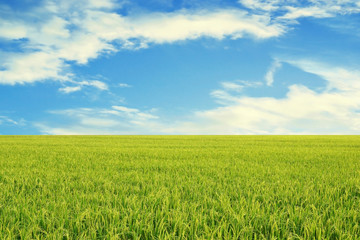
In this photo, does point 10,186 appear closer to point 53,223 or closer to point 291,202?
point 53,223

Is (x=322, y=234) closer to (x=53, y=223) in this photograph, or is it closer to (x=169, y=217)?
(x=169, y=217)

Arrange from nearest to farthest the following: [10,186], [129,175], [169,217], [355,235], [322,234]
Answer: [355,235]
[322,234]
[169,217]
[10,186]
[129,175]

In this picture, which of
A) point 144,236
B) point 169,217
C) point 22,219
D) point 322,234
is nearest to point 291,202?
point 322,234

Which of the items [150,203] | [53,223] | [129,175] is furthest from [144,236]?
[129,175]

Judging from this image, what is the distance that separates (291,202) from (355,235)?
4.04 feet

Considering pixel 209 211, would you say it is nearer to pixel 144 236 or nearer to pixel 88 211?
pixel 144 236

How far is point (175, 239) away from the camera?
2.67 meters

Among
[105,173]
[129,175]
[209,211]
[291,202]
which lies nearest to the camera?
[209,211]

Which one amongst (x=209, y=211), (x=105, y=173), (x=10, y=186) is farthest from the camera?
(x=105, y=173)

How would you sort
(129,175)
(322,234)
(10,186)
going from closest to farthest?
(322,234)
(10,186)
(129,175)

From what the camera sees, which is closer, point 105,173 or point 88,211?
point 88,211

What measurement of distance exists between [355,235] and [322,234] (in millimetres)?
307

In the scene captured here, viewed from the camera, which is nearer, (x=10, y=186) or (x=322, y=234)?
(x=322, y=234)

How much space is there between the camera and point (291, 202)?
386 cm
